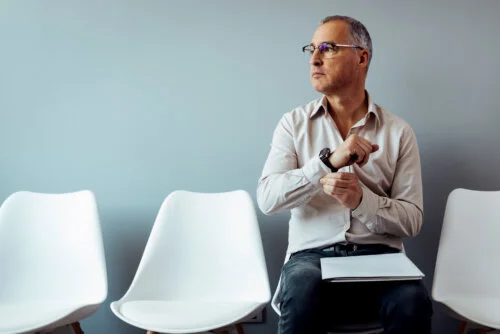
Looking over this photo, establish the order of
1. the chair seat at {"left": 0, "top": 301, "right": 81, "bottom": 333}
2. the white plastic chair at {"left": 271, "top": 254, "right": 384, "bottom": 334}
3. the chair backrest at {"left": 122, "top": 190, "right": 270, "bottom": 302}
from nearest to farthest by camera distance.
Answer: the white plastic chair at {"left": 271, "top": 254, "right": 384, "bottom": 334} → the chair seat at {"left": 0, "top": 301, "right": 81, "bottom": 333} → the chair backrest at {"left": 122, "top": 190, "right": 270, "bottom": 302}

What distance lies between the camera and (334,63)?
5.82 ft

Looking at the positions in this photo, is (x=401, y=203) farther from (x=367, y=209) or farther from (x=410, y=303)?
(x=410, y=303)

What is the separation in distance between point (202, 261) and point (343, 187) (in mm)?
722

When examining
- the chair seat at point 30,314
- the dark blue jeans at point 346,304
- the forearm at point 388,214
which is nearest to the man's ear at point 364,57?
the forearm at point 388,214

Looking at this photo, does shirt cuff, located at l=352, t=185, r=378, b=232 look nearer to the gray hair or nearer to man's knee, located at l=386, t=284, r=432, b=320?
man's knee, located at l=386, t=284, r=432, b=320

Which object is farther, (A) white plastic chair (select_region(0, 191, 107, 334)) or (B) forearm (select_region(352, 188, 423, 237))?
(A) white plastic chair (select_region(0, 191, 107, 334))

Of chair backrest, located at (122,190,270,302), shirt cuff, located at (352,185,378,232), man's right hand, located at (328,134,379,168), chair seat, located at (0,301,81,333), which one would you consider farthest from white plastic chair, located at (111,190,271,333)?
man's right hand, located at (328,134,379,168)

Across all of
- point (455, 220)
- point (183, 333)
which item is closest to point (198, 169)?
point (183, 333)

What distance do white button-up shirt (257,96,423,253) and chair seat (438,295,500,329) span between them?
260 millimetres

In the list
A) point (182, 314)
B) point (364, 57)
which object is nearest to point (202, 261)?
point (182, 314)

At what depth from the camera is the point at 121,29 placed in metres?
2.33

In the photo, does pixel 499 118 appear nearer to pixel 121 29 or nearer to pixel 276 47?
pixel 276 47

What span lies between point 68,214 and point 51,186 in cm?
34

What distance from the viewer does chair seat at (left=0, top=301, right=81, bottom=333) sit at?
1604 millimetres
